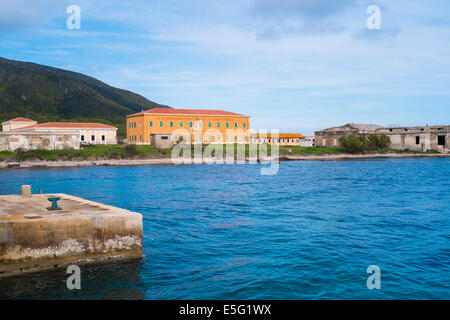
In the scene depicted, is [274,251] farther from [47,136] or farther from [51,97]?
[51,97]

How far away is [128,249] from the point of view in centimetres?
1145

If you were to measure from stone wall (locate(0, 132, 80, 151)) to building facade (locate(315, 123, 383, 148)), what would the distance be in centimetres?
5458

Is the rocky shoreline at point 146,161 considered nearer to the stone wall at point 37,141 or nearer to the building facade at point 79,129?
the stone wall at point 37,141

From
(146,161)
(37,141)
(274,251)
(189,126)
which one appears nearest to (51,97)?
(189,126)

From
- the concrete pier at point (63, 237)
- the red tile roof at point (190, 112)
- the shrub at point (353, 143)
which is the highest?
the red tile roof at point (190, 112)

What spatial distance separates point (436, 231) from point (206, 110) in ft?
216

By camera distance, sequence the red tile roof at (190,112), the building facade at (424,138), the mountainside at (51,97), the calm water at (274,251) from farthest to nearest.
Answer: the mountainside at (51,97), the building facade at (424,138), the red tile roof at (190,112), the calm water at (274,251)

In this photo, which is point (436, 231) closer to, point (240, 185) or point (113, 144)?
point (240, 185)

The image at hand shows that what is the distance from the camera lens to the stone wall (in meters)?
56.8

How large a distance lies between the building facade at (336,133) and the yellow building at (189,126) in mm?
20449

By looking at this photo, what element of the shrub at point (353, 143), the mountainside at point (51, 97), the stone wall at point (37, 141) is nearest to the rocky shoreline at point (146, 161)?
the shrub at point (353, 143)

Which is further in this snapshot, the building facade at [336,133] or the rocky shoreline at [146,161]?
the building facade at [336,133]

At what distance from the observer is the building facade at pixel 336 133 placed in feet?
293

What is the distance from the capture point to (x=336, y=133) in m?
90.2
